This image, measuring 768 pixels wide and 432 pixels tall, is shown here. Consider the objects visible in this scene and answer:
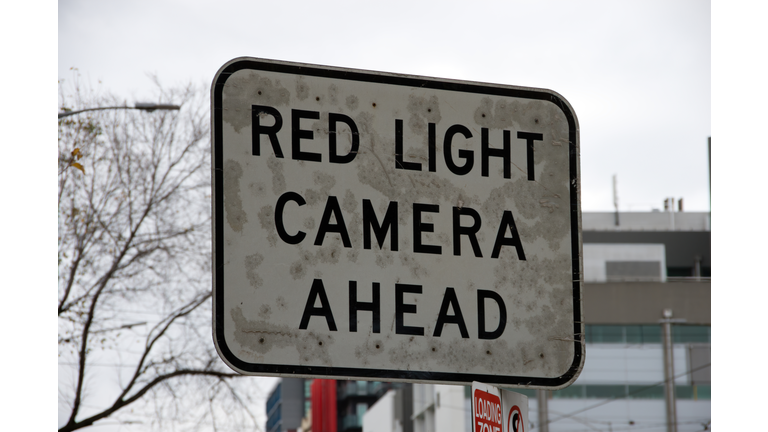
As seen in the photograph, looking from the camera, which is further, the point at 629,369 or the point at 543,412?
the point at 629,369

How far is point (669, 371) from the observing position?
4353 cm

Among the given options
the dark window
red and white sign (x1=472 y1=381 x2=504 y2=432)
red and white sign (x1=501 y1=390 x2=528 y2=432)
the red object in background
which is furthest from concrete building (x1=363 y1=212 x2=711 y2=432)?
red and white sign (x1=472 y1=381 x2=504 y2=432)

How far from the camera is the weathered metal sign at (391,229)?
6.68 feet

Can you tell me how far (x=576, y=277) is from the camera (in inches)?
90.4

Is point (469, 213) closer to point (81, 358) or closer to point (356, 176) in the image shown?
point (356, 176)

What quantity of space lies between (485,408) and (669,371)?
144 feet

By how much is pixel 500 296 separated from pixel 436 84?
0.56 metres

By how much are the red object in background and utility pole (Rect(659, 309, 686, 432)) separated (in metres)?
30.9

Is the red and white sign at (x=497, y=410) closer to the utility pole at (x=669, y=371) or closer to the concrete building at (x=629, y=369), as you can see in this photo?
the concrete building at (x=629, y=369)

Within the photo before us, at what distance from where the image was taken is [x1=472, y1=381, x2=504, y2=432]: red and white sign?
214 centimetres

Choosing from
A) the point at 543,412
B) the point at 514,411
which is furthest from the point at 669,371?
the point at 514,411

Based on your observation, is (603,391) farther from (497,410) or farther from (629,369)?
(497,410)

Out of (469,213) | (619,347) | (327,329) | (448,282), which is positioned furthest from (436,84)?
(619,347)

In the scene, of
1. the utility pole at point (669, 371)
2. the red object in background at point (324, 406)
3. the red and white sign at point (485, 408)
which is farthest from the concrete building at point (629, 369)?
the red and white sign at point (485, 408)
